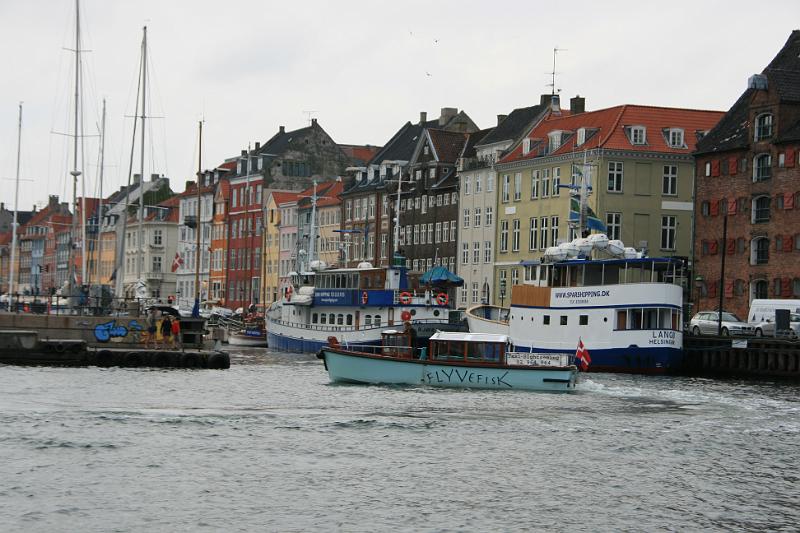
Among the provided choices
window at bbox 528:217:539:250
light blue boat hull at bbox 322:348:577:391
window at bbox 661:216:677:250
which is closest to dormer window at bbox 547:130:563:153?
window at bbox 528:217:539:250

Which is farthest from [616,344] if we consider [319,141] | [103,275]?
[103,275]

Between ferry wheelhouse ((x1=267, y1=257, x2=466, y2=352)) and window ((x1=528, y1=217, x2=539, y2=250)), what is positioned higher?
window ((x1=528, y1=217, x2=539, y2=250))

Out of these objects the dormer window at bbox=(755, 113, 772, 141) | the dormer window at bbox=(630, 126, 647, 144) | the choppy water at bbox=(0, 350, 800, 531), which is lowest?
the choppy water at bbox=(0, 350, 800, 531)

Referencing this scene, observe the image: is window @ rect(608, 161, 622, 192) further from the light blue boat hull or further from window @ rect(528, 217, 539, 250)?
the light blue boat hull

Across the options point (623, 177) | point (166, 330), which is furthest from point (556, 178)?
point (166, 330)

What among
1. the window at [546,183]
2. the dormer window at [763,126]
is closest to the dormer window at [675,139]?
the window at [546,183]

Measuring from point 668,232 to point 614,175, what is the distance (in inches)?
216

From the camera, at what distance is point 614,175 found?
3888 inches

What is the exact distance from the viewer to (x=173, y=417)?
4469 cm

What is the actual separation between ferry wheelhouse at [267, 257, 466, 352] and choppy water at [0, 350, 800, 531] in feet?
99.1

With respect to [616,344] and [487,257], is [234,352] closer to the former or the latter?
[487,257]

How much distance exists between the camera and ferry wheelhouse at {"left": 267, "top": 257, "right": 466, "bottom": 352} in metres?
86.9

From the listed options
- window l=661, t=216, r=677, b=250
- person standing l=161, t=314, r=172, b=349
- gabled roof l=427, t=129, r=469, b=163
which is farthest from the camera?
gabled roof l=427, t=129, r=469, b=163

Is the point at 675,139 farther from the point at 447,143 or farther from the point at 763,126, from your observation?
the point at 447,143
